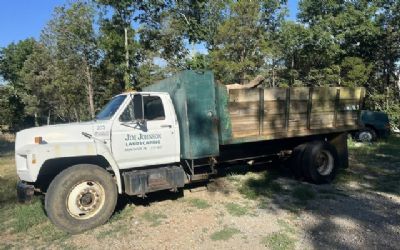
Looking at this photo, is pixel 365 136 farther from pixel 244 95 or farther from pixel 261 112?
pixel 244 95

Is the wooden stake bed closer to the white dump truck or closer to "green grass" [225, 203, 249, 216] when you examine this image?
the white dump truck

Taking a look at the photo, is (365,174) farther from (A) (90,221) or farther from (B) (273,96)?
(A) (90,221)

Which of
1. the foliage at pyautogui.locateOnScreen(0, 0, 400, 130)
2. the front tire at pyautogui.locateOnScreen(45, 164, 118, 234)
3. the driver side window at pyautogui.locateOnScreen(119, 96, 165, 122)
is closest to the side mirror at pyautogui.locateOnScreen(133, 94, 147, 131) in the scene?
the driver side window at pyautogui.locateOnScreen(119, 96, 165, 122)

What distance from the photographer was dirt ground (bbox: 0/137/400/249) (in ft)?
21.1

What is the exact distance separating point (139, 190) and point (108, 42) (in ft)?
65.5

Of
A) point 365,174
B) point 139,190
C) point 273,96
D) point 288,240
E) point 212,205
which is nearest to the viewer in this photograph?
point 288,240

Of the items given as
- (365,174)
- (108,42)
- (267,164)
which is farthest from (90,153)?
(108,42)

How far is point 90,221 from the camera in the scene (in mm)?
7133

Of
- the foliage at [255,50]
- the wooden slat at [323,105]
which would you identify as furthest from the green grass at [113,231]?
the foliage at [255,50]

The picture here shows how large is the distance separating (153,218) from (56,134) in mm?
2244

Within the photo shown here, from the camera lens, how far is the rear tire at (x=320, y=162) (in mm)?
10086

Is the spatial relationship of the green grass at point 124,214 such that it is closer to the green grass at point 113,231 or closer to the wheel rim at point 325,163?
the green grass at point 113,231

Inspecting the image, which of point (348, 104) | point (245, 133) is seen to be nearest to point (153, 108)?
point (245, 133)

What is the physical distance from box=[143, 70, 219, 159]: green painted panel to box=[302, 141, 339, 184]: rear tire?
267cm
